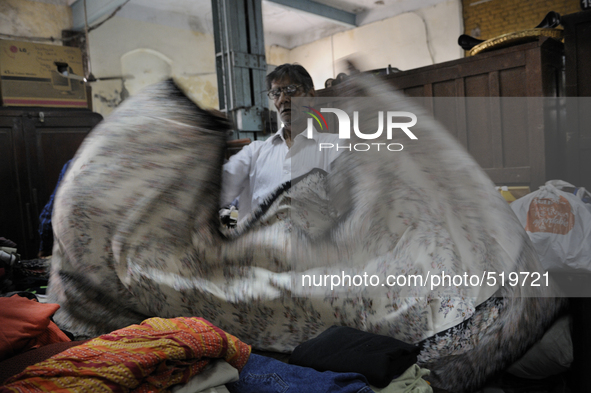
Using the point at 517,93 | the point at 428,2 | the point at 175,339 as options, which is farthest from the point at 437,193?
the point at 428,2

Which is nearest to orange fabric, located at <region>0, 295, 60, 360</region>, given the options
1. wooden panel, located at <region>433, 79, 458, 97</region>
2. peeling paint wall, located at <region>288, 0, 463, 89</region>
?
wooden panel, located at <region>433, 79, 458, 97</region>

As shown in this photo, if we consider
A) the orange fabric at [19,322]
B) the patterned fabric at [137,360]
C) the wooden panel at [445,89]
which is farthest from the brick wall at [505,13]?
the orange fabric at [19,322]

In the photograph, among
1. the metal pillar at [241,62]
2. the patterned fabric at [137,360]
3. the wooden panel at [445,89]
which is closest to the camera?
the patterned fabric at [137,360]

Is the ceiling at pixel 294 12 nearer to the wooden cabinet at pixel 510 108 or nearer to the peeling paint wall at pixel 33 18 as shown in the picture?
the peeling paint wall at pixel 33 18

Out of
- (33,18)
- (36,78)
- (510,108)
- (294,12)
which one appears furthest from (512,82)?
(33,18)

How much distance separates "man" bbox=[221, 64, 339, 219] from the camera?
1770mm

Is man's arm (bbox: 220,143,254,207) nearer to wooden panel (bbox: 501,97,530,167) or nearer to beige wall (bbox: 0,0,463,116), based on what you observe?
wooden panel (bbox: 501,97,530,167)

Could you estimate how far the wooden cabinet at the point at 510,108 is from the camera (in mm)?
2916

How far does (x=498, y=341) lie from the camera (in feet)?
3.78

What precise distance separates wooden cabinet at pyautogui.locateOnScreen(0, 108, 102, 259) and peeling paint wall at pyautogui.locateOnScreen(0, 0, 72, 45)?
1730 mm

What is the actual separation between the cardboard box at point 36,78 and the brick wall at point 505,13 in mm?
5093

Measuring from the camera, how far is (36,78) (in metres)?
4.20

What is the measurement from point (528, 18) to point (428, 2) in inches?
57.3

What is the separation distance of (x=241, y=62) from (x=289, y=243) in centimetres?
265
